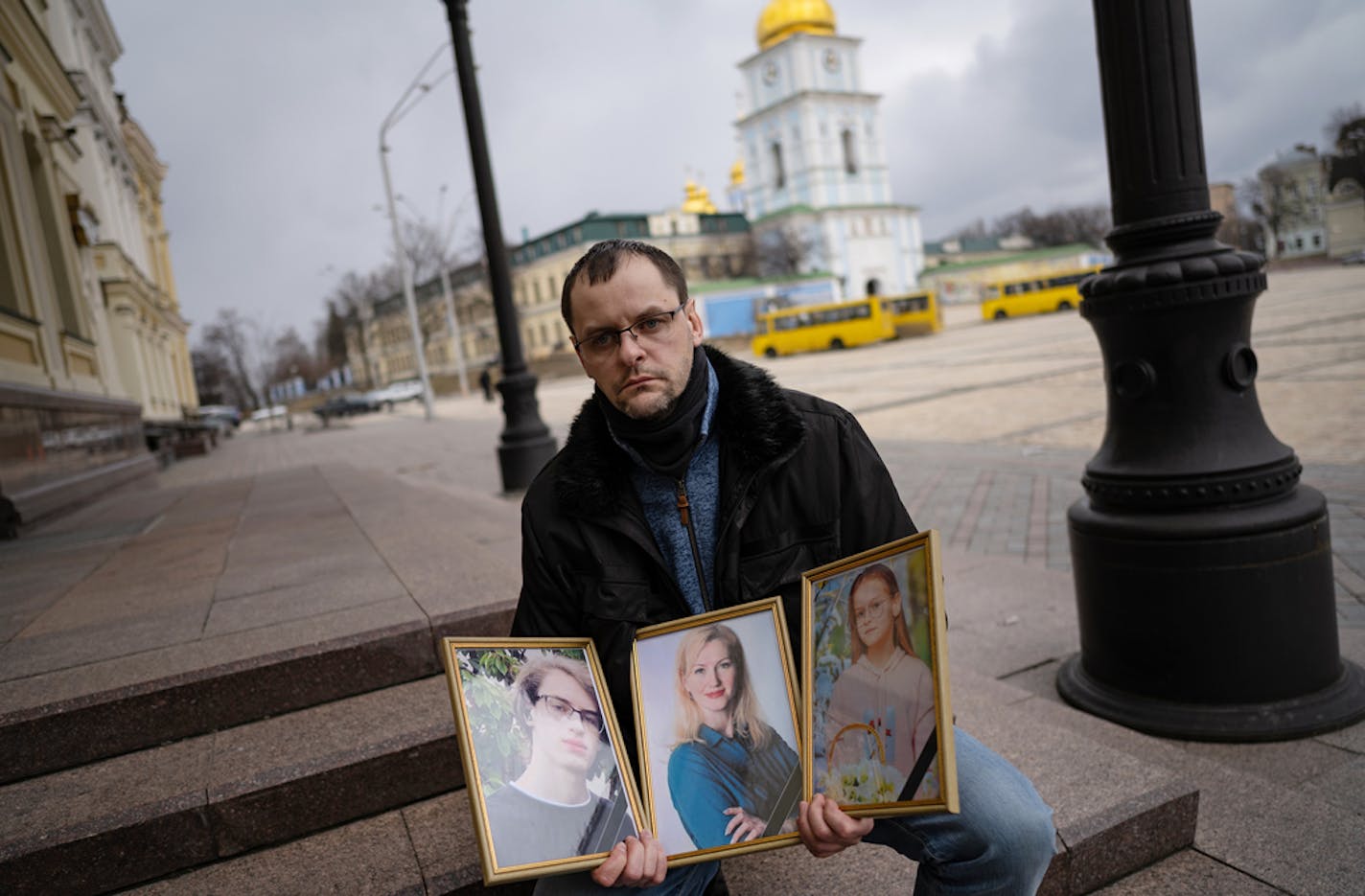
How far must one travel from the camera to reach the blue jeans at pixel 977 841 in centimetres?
159

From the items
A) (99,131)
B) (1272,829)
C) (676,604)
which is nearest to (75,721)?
(676,604)

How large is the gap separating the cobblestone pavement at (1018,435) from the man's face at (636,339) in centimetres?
365

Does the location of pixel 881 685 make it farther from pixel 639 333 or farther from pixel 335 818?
pixel 335 818

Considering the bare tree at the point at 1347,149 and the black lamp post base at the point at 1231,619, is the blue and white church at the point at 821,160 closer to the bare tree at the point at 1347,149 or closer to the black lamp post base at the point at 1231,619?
the bare tree at the point at 1347,149

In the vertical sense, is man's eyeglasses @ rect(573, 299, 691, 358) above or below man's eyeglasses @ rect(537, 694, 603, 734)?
above

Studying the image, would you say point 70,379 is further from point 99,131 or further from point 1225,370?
point 99,131

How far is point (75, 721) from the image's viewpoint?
2.70 metres

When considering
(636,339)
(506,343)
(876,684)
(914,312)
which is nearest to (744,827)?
(876,684)

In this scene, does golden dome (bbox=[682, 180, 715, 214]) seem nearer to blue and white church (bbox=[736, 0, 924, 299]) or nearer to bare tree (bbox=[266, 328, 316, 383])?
blue and white church (bbox=[736, 0, 924, 299])

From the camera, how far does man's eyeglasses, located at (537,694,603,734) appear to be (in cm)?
164

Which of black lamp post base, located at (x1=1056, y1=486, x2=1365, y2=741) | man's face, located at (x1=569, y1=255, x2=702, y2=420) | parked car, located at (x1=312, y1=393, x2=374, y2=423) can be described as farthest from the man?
parked car, located at (x1=312, y1=393, x2=374, y2=423)

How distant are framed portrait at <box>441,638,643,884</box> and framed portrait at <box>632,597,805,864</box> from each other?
0.07m

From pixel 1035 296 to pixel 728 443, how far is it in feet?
167

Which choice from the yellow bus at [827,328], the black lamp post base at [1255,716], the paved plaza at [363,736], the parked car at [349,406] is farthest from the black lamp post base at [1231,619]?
the parked car at [349,406]
